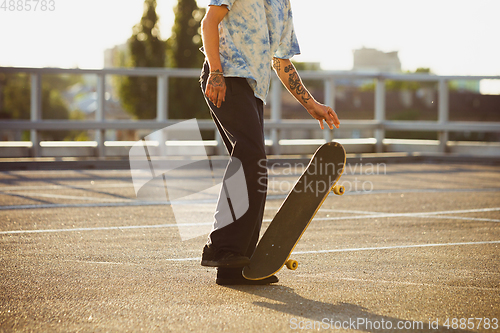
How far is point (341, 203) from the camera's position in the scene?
647cm

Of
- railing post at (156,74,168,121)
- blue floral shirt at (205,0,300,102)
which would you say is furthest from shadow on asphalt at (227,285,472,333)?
railing post at (156,74,168,121)

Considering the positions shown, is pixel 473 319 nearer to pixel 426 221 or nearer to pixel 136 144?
pixel 426 221

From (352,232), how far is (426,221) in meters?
0.93

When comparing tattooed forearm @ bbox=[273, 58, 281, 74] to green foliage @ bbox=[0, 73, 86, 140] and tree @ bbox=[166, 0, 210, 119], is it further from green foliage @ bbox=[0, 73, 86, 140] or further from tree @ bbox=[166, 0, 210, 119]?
green foliage @ bbox=[0, 73, 86, 140]

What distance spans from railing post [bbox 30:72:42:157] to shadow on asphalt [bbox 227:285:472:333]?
8979mm

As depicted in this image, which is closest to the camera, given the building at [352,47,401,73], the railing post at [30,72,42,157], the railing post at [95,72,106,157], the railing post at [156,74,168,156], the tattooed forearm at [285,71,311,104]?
the tattooed forearm at [285,71,311,104]

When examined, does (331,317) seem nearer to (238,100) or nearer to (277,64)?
(238,100)

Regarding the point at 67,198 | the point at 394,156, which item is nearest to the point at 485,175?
the point at 394,156

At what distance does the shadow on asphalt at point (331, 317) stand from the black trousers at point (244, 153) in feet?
1.05

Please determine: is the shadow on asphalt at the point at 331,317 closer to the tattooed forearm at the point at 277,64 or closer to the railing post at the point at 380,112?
the tattooed forearm at the point at 277,64

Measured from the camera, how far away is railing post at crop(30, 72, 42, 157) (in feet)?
36.2

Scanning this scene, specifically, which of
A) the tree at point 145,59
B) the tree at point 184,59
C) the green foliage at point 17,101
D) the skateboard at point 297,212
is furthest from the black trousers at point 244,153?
the green foliage at point 17,101

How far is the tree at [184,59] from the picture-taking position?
1601 inches

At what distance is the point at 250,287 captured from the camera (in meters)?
3.12
